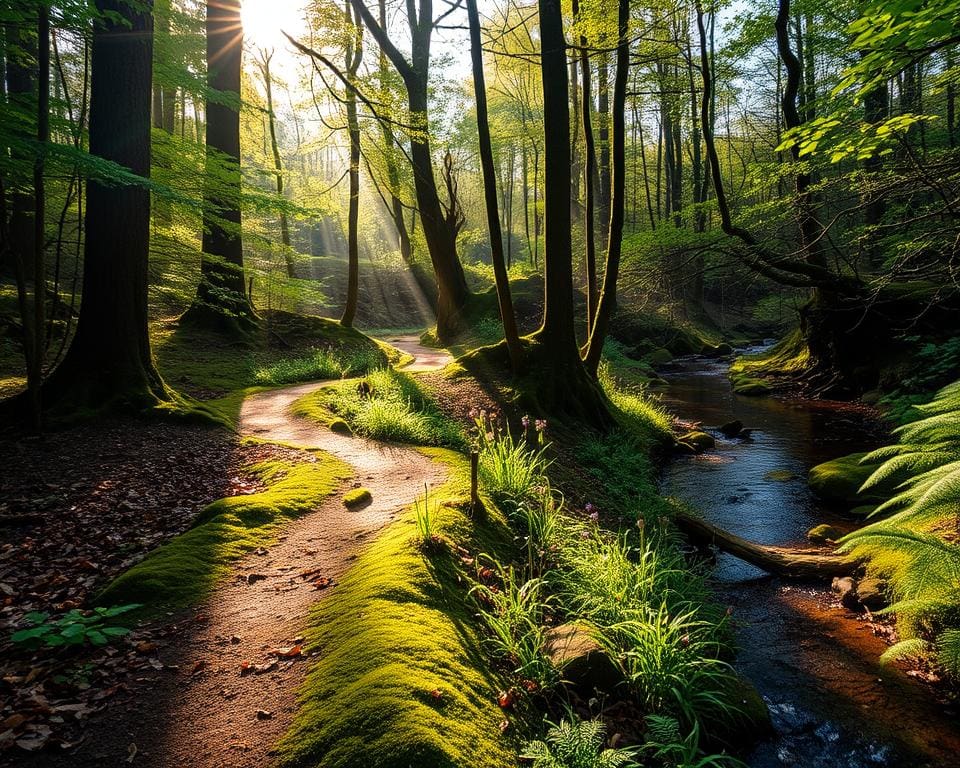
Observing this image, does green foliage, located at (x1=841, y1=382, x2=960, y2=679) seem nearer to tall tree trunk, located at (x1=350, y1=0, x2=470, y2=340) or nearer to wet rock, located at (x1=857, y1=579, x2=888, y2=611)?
wet rock, located at (x1=857, y1=579, x2=888, y2=611)

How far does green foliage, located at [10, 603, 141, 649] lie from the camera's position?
290 cm

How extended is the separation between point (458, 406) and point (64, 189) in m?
7.66

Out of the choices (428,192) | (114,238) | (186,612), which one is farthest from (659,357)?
(186,612)

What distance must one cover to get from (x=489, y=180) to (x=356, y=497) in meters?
5.49

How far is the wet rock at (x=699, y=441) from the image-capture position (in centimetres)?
993

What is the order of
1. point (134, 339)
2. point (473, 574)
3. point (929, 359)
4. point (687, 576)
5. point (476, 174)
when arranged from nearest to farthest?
point (473, 574)
point (687, 576)
point (134, 339)
point (929, 359)
point (476, 174)

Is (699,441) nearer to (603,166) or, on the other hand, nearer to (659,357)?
(659,357)

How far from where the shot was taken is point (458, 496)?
4859 millimetres

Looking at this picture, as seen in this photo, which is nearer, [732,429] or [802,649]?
[802,649]

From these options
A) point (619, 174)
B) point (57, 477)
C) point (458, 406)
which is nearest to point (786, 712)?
point (458, 406)

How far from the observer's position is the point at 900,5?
12.2ft

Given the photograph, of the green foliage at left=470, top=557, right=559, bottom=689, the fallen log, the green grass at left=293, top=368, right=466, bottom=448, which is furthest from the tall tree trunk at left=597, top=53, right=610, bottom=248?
the green foliage at left=470, top=557, right=559, bottom=689

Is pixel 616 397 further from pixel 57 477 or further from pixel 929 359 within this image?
pixel 57 477

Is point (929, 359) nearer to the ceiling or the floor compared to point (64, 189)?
nearer to the floor
